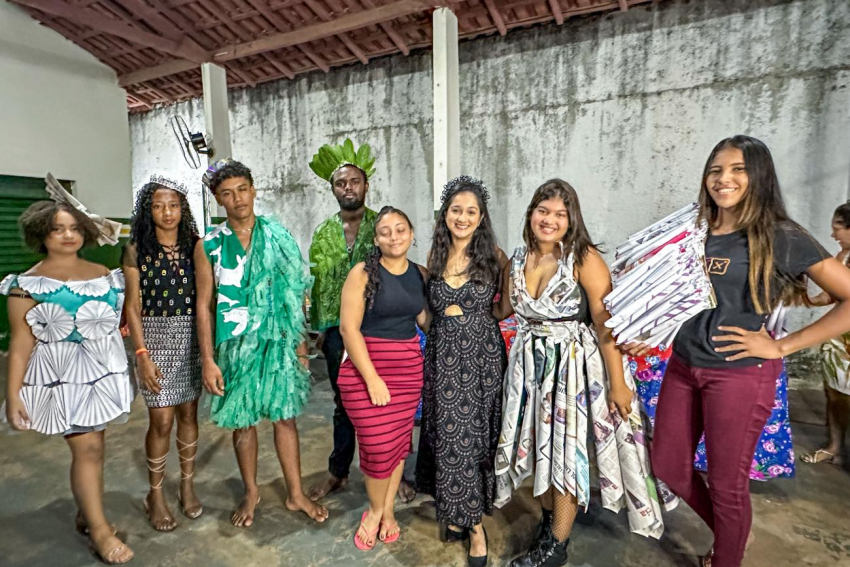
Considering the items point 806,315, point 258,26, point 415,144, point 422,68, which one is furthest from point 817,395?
point 258,26

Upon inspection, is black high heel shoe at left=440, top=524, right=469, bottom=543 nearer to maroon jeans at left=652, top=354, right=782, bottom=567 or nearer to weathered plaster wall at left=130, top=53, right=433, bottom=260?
maroon jeans at left=652, top=354, right=782, bottom=567

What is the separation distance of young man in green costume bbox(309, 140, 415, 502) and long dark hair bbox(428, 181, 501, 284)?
0.63 meters

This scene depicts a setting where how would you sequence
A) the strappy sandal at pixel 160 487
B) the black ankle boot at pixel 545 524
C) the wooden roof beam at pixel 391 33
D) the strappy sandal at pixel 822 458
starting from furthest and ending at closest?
the wooden roof beam at pixel 391 33
the strappy sandal at pixel 822 458
the strappy sandal at pixel 160 487
the black ankle boot at pixel 545 524

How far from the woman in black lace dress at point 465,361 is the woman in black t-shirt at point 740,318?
790mm

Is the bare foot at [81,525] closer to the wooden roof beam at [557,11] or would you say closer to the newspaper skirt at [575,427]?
the newspaper skirt at [575,427]

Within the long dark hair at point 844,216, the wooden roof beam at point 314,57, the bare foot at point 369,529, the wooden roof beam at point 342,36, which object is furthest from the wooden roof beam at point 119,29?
the long dark hair at point 844,216

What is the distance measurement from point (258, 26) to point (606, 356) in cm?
630

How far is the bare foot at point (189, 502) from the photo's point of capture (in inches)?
97.7

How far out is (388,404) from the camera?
2.07 meters

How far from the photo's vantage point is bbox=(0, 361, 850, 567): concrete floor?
215cm

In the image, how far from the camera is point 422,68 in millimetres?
6043

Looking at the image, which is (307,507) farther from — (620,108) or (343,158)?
(620,108)

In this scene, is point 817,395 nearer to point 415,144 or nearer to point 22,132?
point 415,144

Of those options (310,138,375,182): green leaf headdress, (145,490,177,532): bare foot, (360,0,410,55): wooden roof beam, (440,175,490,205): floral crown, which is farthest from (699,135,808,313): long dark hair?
(360,0,410,55): wooden roof beam
